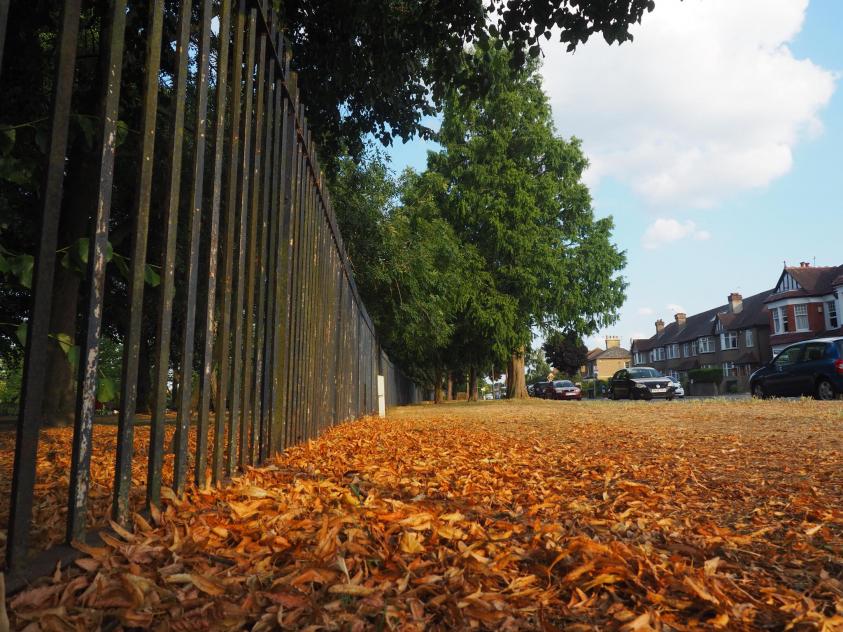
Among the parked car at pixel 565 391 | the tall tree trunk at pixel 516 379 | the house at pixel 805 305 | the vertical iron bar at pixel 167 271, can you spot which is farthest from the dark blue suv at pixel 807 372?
A: the house at pixel 805 305

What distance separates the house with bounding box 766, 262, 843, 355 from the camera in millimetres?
44091

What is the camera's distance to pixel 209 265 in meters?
2.59

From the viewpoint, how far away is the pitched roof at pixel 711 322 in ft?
176

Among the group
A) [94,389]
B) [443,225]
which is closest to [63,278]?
[94,389]

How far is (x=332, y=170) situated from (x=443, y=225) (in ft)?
37.1

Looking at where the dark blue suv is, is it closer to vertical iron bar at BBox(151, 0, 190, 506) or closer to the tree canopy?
the tree canopy

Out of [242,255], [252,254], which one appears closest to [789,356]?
[252,254]

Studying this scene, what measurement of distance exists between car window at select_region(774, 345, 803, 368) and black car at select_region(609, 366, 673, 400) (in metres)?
8.28

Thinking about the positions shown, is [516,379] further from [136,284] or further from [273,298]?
[136,284]

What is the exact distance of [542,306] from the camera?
2511 cm

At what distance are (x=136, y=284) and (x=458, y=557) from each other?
129 centimetres

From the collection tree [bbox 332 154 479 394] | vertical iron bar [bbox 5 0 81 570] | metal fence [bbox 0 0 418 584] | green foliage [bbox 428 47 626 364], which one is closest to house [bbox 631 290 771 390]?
green foliage [bbox 428 47 626 364]

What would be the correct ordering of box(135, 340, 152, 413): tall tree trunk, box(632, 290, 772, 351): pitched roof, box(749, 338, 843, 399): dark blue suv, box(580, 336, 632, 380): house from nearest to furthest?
box(135, 340, 152, 413): tall tree trunk
box(749, 338, 843, 399): dark blue suv
box(632, 290, 772, 351): pitched roof
box(580, 336, 632, 380): house

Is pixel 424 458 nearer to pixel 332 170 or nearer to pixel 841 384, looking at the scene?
pixel 332 170
